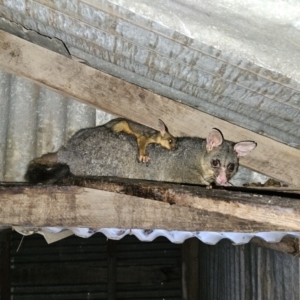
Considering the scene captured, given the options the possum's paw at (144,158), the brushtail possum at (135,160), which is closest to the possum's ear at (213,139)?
the brushtail possum at (135,160)

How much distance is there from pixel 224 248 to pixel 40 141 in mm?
2934

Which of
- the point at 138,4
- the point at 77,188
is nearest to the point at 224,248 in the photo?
the point at 77,188

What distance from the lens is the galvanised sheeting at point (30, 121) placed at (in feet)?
12.7

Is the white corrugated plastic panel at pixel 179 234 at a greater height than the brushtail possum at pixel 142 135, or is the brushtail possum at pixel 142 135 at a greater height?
the brushtail possum at pixel 142 135

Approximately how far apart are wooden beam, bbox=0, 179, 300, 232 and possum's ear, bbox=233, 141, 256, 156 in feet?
3.86

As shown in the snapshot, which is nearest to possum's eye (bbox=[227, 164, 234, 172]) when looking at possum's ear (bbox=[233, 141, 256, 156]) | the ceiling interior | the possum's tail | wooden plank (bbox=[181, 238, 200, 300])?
possum's ear (bbox=[233, 141, 256, 156])

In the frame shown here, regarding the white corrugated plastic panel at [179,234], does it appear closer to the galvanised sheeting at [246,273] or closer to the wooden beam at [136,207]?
the wooden beam at [136,207]

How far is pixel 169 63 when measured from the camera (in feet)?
9.13

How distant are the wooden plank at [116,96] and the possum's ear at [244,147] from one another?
0.08 meters

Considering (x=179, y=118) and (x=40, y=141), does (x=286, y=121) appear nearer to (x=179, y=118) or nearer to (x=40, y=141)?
(x=179, y=118)

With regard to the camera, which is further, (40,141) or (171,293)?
(171,293)

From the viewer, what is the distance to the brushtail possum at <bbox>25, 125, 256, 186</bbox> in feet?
11.6

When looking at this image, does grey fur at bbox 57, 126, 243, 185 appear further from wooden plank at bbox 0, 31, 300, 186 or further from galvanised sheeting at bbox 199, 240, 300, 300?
galvanised sheeting at bbox 199, 240, 300, 300

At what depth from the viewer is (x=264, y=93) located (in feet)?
8.79
